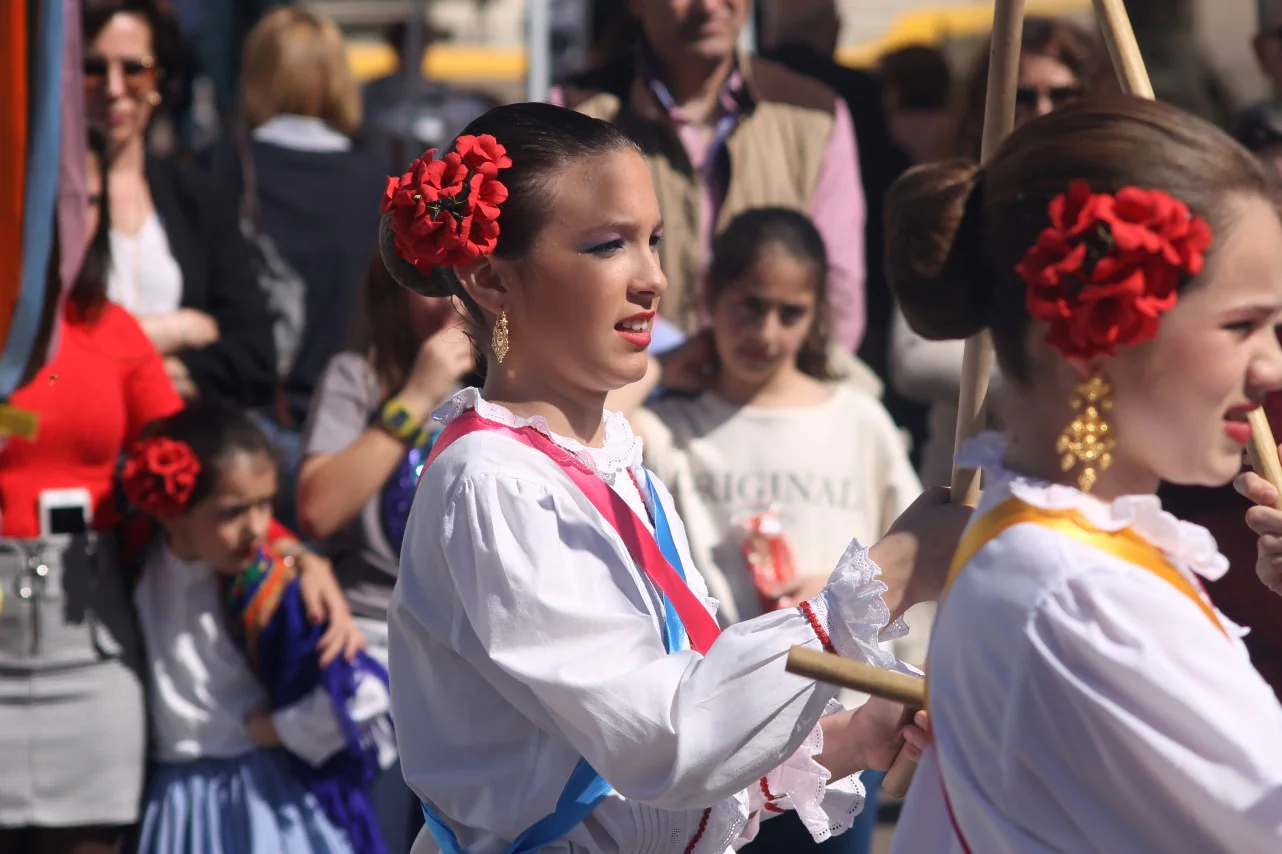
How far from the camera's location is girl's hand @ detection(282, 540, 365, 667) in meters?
3.94

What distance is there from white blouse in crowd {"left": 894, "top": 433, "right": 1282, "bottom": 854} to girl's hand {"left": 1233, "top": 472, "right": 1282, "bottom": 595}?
61 centimetres

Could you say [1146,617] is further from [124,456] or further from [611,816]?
[124,456]

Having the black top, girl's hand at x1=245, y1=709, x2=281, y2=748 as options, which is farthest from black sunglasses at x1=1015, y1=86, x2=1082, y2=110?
girl's hand at x1=245, y1=709, x2=281, y2=748

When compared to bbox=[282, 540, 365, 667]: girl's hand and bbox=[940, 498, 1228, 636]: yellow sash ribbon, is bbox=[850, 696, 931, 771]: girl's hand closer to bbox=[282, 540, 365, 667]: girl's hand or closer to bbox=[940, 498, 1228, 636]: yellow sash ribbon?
bbox=[940, 498, 1228, 636]: yellow sash ribbon

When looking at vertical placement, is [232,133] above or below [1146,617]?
below

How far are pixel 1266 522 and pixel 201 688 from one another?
245 cm

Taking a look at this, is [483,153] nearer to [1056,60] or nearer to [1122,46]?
[1122,46]

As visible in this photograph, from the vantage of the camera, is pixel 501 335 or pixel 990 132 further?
pixel 501 335

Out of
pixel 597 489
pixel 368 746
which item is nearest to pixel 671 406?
pixel 368 746

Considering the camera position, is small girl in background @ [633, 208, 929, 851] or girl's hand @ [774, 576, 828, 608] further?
small girl in background @ [633, 208, 929, 851]

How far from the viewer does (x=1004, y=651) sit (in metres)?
1.78

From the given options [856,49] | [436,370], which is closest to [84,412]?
[436,370]

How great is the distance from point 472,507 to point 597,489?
0.71ft

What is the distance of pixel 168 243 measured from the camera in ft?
15.4
